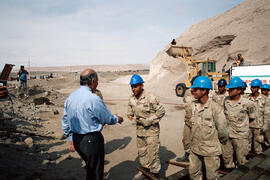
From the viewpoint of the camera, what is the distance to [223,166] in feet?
11.8

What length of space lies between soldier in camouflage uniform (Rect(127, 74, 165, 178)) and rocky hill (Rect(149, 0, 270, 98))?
15.2m

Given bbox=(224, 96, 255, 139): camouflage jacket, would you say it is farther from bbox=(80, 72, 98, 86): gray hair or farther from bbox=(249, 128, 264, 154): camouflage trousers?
bbox=(80, 72, 98, 86): gray hair

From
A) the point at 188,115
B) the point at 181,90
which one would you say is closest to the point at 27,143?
the point at 188,115

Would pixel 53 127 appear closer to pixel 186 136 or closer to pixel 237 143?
pixel 186 136

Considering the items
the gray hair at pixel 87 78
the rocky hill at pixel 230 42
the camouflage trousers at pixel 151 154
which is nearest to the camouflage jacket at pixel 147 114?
the camouflage trousers at pixel 151 154

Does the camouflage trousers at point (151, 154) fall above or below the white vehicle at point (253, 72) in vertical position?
→ below

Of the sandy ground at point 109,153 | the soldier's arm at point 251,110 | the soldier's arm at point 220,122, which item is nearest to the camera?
the soldier's arm at point 220,122

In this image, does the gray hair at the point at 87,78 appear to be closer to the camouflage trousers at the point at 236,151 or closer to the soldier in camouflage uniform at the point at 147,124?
the soldier in camouflage uniform at the point at 147,124

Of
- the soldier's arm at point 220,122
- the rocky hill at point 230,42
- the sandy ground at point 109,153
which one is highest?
the rocky hill at point 230,42

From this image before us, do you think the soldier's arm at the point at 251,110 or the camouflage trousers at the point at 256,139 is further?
A: the camouflage trousers at the point at 256,139

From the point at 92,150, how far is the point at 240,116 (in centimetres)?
292

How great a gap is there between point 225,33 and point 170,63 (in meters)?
8.24

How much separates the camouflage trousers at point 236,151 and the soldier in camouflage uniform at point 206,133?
3.38 feet

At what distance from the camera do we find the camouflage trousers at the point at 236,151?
3.34m
